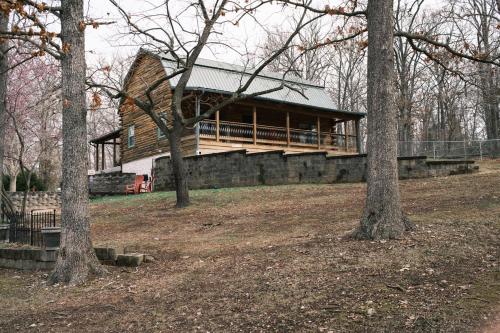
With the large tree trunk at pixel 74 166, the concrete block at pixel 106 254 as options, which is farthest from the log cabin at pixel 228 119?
the concrete block at pixel 106 254

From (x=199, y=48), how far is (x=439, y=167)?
31.3 ft

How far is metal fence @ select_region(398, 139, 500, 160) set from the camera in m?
25.3

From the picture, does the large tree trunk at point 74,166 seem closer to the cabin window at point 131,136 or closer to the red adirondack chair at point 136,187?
the red adirondack chair at point 136,187

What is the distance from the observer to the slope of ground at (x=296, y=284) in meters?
4.65

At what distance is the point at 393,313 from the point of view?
179 inches

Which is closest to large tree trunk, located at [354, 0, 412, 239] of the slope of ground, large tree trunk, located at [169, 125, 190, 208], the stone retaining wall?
the slope of ground

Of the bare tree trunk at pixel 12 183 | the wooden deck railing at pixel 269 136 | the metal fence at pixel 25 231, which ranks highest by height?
the wooden deck railing at pixel 269 136

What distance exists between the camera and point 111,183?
982 inches

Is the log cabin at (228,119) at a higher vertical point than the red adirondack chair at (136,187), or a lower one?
higher

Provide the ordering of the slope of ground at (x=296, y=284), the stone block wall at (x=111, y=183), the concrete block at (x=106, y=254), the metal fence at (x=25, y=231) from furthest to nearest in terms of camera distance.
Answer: the stone block wall at (x=111, y=183) < the metal fence at (x=25, y=231) < the concrete block at (x=106, y=254) < the slope of ground at (x=296, y=284)

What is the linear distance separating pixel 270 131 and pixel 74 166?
19799mm

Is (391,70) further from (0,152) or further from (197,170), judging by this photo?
(197,170)

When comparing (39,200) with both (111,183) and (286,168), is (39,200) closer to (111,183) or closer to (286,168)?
(111,183)

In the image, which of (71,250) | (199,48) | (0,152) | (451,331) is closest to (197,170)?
(199,48)
